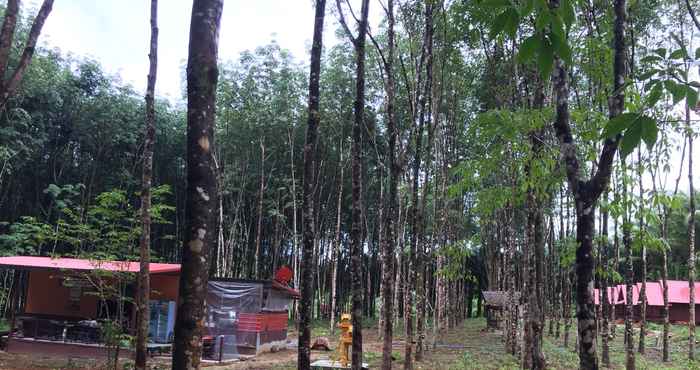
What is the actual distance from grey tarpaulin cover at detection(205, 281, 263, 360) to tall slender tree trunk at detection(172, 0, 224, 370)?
A: 13.9 meters

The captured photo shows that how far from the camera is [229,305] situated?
16.7 m

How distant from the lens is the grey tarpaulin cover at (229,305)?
16.5 metres

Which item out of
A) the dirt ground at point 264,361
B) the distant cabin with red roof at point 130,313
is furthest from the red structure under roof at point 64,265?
the dirt ground at point 264,361

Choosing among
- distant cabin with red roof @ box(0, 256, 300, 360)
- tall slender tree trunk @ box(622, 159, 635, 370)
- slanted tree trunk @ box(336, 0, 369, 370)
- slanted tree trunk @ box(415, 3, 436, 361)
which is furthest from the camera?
distant cabin with red roof @ box(0, 256, 300, 360)

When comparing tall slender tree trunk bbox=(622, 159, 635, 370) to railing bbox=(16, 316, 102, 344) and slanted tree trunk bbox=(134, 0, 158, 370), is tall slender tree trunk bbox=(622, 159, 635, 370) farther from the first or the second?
railing bbox=(16, 316, 102, 344)

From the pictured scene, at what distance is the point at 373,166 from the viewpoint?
87.9ft

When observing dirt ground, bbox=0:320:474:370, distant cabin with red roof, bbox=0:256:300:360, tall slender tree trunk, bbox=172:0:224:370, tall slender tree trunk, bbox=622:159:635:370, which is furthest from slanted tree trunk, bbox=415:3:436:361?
tall slender tree trunk, bbox=172:0:224:370

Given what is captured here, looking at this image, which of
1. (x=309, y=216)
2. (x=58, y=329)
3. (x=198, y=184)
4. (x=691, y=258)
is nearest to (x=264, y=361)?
(x=58, y=329)

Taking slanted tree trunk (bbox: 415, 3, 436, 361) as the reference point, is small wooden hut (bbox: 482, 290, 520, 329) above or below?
below

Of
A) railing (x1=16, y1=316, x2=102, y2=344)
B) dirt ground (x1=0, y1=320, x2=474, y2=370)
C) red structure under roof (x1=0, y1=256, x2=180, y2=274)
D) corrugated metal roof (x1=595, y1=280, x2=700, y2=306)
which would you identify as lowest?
dirt ground (x1=0, y1=320, x2=474, y2=370)

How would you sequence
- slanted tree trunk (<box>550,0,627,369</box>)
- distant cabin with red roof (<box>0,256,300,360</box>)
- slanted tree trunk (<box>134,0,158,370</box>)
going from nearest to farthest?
slanted tree trunk (<box>550,0,627,369</box>), slanted tree trunk (<box>134,0,158,370</box>), distant cabin with red roof (<box>0,256,300,360</box>)

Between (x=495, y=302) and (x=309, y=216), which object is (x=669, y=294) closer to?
(x=495, y=302)

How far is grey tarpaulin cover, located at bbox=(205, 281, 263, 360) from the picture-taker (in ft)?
54.0

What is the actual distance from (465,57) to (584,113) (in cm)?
1138
